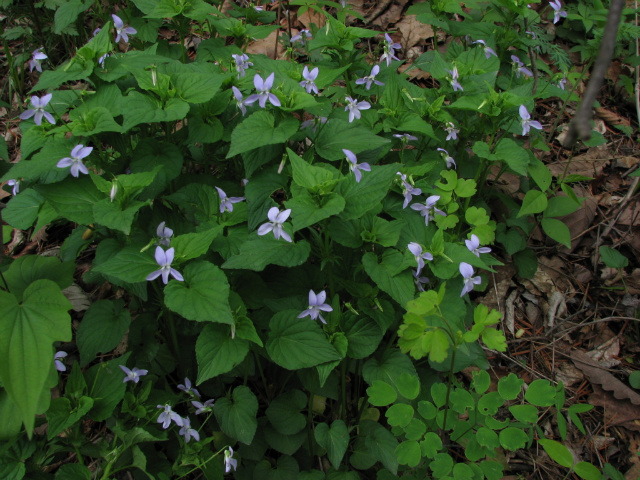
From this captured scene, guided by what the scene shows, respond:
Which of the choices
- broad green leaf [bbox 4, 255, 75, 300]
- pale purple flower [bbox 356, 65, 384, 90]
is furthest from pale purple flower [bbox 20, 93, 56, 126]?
pale purple flower [bbox 356, 65, 384, 90]

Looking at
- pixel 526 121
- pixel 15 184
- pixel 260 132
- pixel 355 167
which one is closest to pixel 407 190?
pixel 355 167

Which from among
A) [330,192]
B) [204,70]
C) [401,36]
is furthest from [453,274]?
[401,36]

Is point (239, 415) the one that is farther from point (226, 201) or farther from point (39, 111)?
point (39, 111)

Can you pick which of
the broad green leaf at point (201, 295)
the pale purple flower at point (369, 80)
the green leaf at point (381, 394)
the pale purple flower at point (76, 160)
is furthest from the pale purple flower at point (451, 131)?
the pale purple flower at point (76, 160)

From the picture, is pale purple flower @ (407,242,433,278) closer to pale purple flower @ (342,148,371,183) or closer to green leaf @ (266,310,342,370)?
pale purple flower @ (342,148,371,183)

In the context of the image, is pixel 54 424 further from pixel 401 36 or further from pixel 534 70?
pixel 401 36
